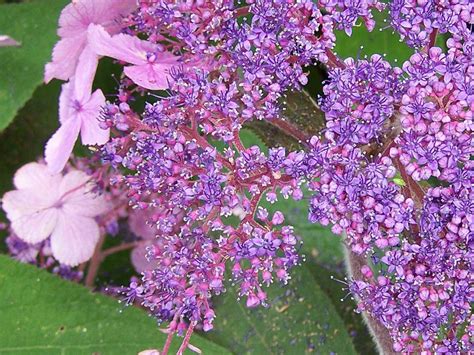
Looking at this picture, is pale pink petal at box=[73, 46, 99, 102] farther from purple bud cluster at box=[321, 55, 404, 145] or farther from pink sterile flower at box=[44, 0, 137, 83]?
purple bud cluster at box=[321, 55, 404, 145]

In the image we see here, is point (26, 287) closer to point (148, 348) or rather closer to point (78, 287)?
point (78, 287)

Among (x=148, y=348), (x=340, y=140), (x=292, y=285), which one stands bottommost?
(x=148, y=348)

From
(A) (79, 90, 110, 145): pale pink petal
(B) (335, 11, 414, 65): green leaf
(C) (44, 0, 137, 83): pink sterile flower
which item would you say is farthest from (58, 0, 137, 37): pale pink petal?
(B) (335, 11, 414, 65): green leaf

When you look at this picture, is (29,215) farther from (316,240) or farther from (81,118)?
(316,240)

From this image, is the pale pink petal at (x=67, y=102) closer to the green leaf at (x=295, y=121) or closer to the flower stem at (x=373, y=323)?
the green leaf at (x=295, y=121)

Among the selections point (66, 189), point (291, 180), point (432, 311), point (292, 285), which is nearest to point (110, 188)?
point (66, 189)

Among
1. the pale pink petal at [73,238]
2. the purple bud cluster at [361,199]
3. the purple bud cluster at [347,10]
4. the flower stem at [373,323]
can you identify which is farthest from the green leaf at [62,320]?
the purple bud cluster at [347,10]

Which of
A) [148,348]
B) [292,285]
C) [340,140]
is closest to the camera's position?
[340,140]
